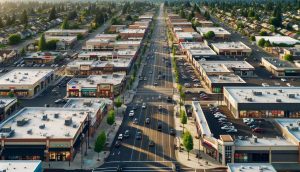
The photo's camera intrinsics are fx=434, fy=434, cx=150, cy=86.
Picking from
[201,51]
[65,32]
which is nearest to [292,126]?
[201,51]

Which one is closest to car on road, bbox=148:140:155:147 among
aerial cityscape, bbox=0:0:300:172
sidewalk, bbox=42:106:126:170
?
aerial cityscape, bbox=0:0:300:172

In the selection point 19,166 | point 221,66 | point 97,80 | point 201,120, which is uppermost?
point 221,66

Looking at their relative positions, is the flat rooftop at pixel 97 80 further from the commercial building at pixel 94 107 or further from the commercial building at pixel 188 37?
the commercial building at pixel 188 37

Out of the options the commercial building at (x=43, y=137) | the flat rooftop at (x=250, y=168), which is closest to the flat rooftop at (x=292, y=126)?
the flat rooftop at (x=250, y=168)

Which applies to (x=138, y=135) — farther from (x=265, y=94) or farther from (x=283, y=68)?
(x=283, y=68)

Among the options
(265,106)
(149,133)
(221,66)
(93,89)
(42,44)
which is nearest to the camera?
(149,133)

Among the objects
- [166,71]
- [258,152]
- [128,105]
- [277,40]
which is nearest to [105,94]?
[128,105]
